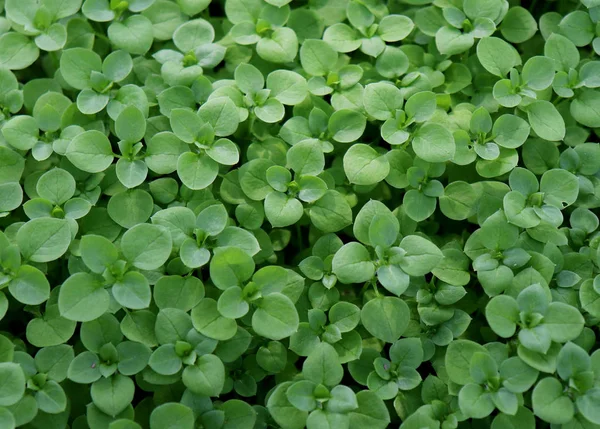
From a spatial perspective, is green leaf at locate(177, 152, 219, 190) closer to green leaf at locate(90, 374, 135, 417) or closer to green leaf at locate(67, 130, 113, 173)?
green leaf at locate(67, 130, 113, 173)

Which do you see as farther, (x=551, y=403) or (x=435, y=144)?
(x=435, y=144)

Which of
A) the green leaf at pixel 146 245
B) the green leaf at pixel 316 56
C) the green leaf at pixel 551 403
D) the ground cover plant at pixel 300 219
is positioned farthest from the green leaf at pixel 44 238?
the green leaf at pixel 551 403

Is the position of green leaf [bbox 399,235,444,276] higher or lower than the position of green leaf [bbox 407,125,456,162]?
lower

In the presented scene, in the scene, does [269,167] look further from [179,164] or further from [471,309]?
[471,309]

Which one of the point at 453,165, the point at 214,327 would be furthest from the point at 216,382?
the point at 453,165

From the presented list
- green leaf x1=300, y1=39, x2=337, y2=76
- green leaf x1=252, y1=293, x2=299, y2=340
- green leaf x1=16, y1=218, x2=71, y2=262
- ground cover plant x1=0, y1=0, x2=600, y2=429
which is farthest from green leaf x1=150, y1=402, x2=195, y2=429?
green leaf x1=300, y1=39, x2=337, y2=76

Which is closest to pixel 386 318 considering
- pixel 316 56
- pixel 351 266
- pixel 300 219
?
pixel 351 266

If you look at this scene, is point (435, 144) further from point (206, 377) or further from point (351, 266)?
point (206, 377)

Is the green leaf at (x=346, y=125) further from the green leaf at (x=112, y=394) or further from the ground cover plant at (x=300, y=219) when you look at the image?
the green leaf at (x=112, y=394)

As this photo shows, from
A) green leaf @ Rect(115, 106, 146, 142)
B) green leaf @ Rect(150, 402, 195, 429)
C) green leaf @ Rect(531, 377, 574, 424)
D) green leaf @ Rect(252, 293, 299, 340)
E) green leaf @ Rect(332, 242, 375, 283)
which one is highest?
green leaf @ Rect(115, 106, 146, 142)
